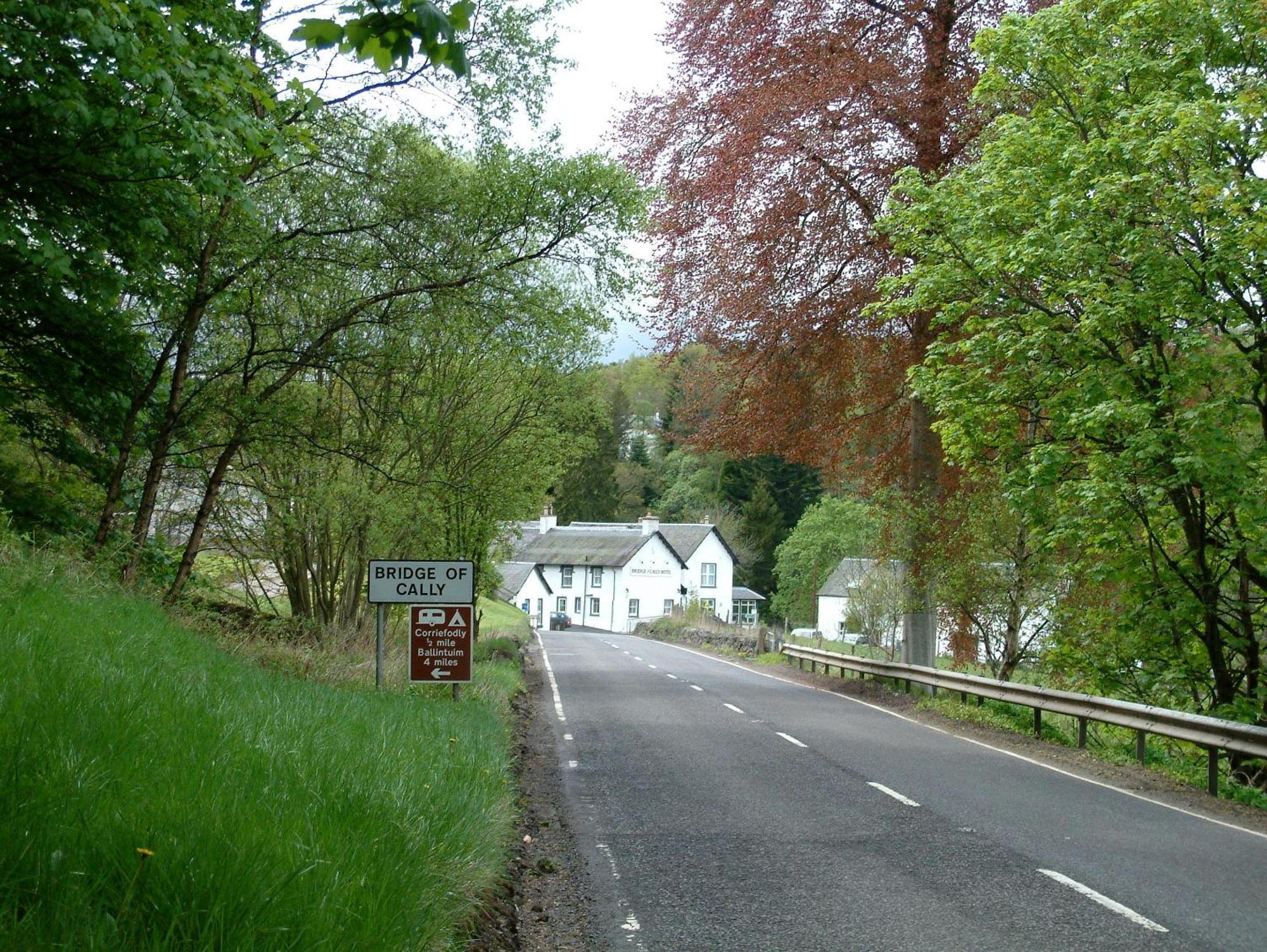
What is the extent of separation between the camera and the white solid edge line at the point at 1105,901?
675cm

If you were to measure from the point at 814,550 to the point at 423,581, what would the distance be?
164 ft

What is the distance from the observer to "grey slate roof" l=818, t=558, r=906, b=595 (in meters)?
32.4

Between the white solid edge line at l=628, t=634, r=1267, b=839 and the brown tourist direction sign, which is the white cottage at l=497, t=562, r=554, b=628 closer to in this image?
the white solid edge line at l=628, t=634, r=1267, b=839

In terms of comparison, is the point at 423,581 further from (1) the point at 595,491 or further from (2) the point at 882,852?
(1) the point at 595,491

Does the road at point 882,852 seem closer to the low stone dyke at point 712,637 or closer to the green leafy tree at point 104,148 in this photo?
the green leafy tree at point 104,148

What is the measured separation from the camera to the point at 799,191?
65.3ft

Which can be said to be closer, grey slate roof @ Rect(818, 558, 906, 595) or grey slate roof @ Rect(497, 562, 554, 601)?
grey slate roof @ Rect(818, 558, 906, 595)

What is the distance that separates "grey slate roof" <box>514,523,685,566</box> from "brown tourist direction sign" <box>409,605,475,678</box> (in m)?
73.1

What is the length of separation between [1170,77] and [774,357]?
28.7ft

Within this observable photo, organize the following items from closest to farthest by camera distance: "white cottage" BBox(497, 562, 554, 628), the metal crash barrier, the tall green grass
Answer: the tall green grass → the metal crash barrier → "white cottage" BBox(497, 562, 554, 628)

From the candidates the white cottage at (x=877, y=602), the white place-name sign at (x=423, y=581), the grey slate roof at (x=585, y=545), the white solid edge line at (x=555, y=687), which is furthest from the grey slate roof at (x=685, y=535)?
the white place-name sign at (x=423, y=581)

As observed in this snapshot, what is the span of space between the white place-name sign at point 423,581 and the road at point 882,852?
2495 mm

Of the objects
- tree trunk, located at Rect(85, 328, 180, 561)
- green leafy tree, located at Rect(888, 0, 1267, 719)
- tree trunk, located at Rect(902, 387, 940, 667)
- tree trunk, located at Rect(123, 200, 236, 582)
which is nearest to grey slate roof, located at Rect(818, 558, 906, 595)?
tree trunk, located at Rect(902, 387, 940, 667)

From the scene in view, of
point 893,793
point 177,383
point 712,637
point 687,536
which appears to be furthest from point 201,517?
point 687,536
